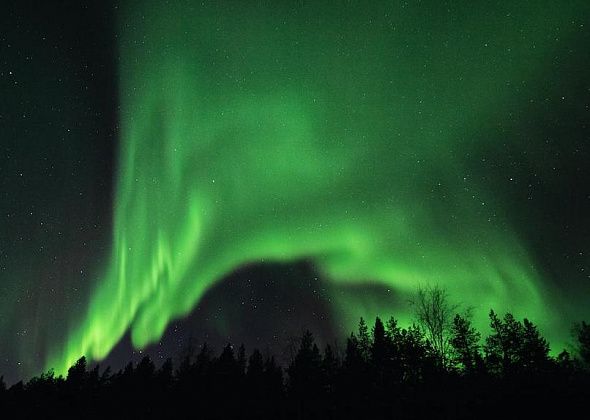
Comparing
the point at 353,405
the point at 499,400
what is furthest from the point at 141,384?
the point at 499,400

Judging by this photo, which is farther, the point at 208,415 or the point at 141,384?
the point at 141,384

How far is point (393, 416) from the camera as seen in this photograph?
26781 millimetres

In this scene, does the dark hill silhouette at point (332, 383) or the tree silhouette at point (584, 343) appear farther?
the tree silhouette at point (584, 343)

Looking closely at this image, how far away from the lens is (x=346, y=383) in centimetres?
4362

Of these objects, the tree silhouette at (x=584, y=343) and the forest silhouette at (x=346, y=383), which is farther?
the tree silhouette at (x=584, y=343)

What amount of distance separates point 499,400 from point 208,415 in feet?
108

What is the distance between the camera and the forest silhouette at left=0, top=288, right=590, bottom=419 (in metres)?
29.6

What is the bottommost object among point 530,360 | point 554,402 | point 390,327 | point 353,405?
point 554,402

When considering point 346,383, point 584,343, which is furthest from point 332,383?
point 584,343

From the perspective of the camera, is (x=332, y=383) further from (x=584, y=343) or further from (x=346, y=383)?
(x=584, y=343)

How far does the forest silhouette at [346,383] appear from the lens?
29.6m

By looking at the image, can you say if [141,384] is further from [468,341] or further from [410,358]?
[468,341]

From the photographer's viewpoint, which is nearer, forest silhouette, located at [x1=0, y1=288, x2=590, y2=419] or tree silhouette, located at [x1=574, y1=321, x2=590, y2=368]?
forest silhouette, located at [x1=0, y1=288, x2=590, y2=419]

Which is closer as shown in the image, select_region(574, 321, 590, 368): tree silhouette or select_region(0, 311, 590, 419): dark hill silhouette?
select_region(0, 311, 590, 419): dark hill silhouette
